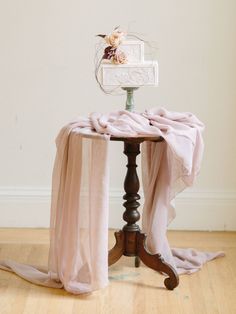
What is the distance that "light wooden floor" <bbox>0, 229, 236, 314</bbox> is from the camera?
2738 mm

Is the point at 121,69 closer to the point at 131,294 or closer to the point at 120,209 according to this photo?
the point at 131,294

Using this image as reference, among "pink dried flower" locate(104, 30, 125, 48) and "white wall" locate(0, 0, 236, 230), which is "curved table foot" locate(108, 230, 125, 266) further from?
"pink dried flower" locate(104, 30, 125, 48)

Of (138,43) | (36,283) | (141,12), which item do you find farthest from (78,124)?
(141,12)

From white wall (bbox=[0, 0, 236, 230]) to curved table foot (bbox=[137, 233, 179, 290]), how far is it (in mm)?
749

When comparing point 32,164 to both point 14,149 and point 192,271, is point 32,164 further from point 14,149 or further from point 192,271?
point 192,271

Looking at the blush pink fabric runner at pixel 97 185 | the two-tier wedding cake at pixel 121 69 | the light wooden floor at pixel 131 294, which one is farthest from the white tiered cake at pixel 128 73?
the light wooden floor at pixel 131 294

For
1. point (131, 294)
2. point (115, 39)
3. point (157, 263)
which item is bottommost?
point (131, 294)

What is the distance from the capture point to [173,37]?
3578mm

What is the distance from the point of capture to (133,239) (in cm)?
304

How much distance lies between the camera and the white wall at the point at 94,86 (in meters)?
3.56

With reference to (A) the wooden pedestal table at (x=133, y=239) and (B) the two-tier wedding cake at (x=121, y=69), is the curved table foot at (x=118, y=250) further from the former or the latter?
(B) the two-tier wedding cake at (x=121, y=69)

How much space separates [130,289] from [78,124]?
0.76 m

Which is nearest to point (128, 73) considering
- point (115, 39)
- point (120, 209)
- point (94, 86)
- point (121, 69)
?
point (121, 69)

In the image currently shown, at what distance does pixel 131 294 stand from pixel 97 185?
20.1 inches
